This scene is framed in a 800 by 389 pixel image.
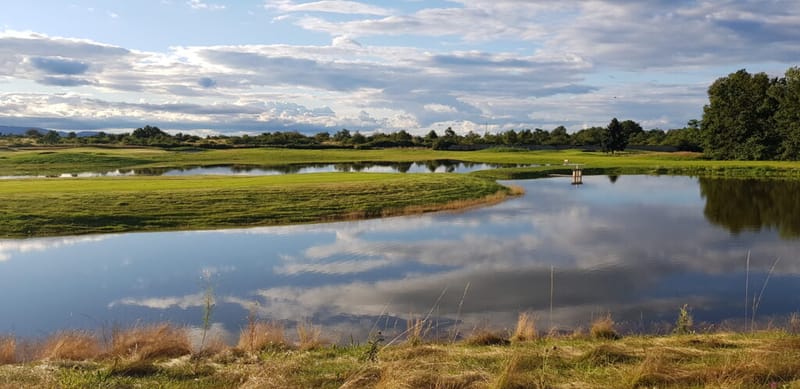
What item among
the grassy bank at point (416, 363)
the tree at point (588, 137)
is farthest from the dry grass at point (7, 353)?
the tree at point (588, 137)

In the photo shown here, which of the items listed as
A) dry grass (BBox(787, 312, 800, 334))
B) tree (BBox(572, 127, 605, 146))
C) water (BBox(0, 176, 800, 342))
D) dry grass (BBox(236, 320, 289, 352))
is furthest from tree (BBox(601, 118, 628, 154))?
dry grass (BBox(236, 320, 289, 352))

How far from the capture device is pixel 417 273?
20.9 metres

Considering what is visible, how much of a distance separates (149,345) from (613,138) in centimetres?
11951

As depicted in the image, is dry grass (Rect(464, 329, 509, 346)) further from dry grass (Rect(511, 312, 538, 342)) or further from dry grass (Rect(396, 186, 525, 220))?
dry grass (Rect(396, 186, 525, 220))

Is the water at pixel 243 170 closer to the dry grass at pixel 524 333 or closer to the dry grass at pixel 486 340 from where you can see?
the dry grass at pixel 524 333

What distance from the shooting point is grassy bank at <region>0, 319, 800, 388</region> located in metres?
8.02

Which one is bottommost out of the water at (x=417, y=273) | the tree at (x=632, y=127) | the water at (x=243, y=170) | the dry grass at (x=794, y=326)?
the water at (x=417, y=273)

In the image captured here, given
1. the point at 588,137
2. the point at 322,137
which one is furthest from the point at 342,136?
the point at 588,137

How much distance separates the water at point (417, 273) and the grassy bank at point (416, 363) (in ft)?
10.6

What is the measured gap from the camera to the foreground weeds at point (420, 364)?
8016 millimetres

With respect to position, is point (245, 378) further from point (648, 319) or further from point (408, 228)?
point (408, 228)

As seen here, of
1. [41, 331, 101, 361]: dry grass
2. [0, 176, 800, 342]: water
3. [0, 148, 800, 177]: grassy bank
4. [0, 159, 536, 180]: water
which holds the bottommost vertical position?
Answer: [0, 176, 800, 342]: water

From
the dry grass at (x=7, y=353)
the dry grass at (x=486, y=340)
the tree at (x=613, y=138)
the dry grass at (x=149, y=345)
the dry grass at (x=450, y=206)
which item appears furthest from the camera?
the tree at (x=613, y=138)

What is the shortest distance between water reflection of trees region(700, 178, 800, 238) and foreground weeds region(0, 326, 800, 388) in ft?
76.4
